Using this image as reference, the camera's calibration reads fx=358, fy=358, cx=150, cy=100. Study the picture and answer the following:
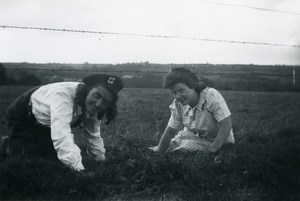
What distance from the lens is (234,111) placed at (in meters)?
9.71

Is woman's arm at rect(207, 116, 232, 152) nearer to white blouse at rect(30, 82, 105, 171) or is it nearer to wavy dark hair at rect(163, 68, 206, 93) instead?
wavy dark hair at rect(163, 68, 206, 93)

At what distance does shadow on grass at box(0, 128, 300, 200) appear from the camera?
346 centimetres

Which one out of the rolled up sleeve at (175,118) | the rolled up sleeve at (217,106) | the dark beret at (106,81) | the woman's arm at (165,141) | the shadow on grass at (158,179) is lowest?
the shadow on grass at (158,179)

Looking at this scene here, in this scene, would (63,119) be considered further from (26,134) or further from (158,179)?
(158,179)

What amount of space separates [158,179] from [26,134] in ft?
5.81

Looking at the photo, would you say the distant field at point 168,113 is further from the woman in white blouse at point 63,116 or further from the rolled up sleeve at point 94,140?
the woman in white blouse at point 63,116

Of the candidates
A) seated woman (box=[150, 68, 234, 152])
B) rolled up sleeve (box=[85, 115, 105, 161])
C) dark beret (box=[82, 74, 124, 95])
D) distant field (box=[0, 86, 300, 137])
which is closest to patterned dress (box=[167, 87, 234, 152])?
seated woman (box=[150, 68, 234, 152])

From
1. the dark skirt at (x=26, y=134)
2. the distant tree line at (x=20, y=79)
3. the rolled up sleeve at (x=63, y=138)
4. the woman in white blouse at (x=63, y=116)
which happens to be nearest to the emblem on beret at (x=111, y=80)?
the woman in white blouse at (x=63, y=116)

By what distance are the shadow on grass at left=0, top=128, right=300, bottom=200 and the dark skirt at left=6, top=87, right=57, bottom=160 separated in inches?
16.8

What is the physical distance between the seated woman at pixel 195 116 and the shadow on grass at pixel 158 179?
576 millimetres

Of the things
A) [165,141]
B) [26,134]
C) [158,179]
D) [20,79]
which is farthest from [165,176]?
[20,79]

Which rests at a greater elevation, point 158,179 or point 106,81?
point 106,81

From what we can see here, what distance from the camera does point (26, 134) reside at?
4.37 m

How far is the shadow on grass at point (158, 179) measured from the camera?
346cm
